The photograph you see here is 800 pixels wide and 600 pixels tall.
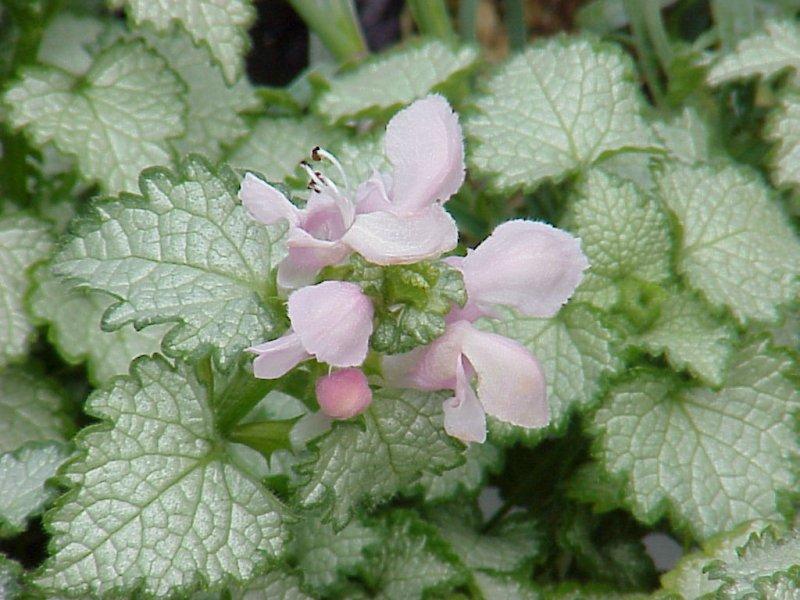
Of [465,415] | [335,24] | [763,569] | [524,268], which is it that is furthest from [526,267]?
[335,24]

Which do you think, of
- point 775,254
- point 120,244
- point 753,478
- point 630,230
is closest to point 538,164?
point 630,230

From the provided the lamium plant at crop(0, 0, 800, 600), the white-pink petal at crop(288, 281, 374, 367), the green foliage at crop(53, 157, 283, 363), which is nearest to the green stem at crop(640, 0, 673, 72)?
the lamium plant at crop(0, 0, 800, 600)

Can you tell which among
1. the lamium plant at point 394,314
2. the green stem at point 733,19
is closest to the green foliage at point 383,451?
the lamium plant at point 394,314

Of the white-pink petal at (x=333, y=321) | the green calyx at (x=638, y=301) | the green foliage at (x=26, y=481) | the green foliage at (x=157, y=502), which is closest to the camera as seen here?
the white-pink petal at (x=333, y=321)

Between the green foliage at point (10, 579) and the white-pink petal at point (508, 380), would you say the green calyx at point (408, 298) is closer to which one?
the white-pink petal at point (508, 380)

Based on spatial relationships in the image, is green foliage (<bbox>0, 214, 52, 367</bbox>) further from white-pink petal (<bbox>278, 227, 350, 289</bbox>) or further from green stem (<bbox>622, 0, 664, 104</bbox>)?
green stem (<bbox>622, 0, 664, 104</bbox>)

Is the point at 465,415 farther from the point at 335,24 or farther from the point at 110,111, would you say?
the point at 335,24
